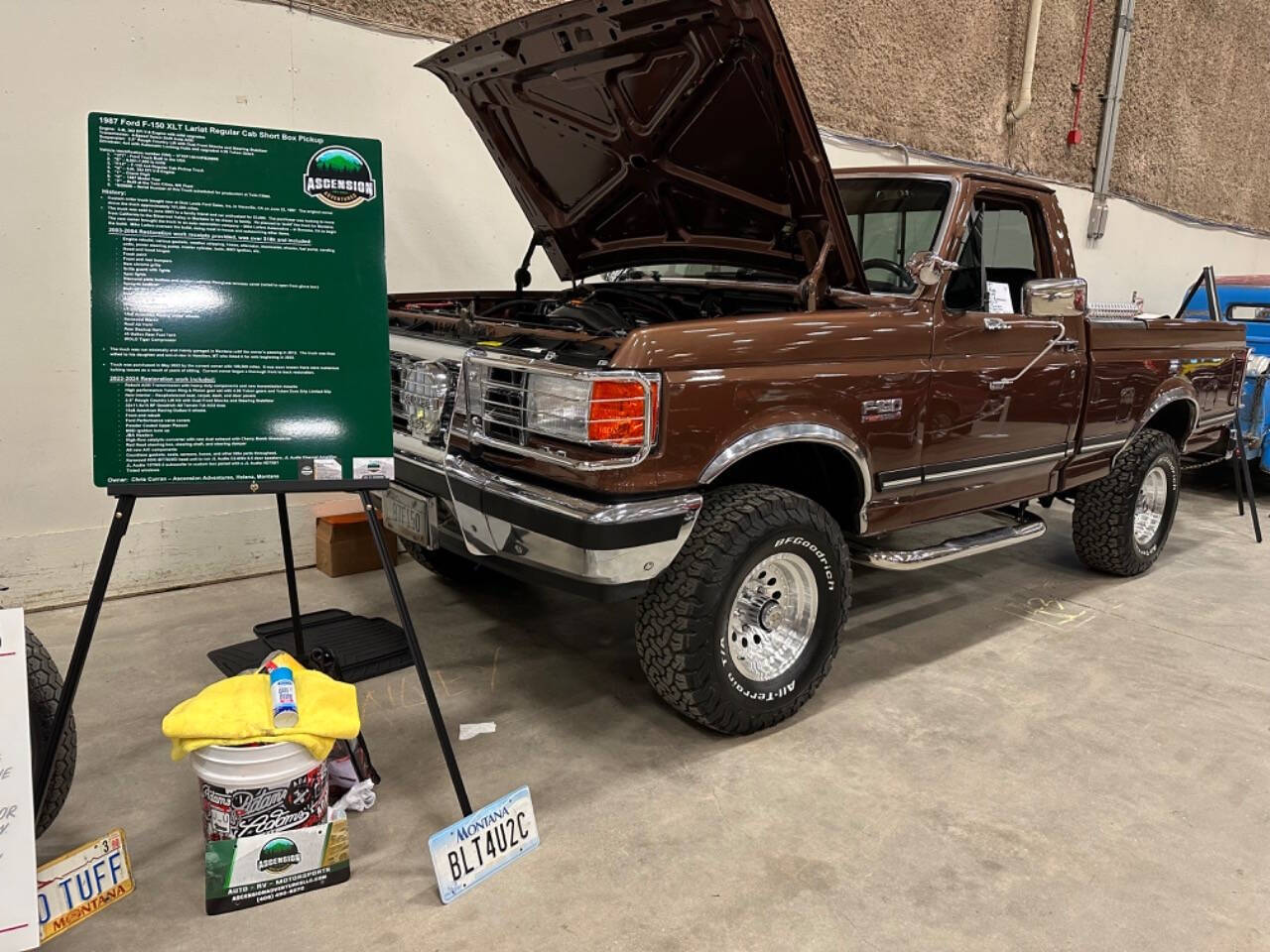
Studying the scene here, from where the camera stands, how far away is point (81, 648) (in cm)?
192

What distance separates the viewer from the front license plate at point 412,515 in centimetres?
279

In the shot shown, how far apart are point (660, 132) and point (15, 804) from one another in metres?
2.70

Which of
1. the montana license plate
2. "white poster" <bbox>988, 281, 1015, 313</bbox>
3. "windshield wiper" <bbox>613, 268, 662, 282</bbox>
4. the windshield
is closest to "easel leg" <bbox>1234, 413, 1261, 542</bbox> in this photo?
"white poster" <bbox>988, 281, 1015, 313</bbox>

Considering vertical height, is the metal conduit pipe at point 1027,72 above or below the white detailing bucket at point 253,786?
above

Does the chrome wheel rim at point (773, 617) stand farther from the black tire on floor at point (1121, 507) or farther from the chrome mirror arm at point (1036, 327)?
the black tire on floor at point (1121, 507)

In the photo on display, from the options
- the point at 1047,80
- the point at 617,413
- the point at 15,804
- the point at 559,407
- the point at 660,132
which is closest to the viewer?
the point at 15,804

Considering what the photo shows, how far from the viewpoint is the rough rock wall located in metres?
6.30

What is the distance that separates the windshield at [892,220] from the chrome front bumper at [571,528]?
1.43m

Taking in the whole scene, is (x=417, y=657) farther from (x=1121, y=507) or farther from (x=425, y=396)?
(x=1121, y=507)

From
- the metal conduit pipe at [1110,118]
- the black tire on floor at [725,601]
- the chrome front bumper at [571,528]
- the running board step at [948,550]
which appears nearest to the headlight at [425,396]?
the chrome front bumper at [571,528]

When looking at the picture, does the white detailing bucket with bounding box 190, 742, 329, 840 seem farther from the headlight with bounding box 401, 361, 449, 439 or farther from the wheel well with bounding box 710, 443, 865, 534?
the wheel well with bounding box 710, 443, 865, 534

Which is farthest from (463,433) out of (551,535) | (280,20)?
(280,20)

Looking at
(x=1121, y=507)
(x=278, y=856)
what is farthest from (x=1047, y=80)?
(x=278, y=856)

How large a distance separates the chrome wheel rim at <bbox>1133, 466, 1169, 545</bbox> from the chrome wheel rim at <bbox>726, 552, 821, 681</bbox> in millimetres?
2616
